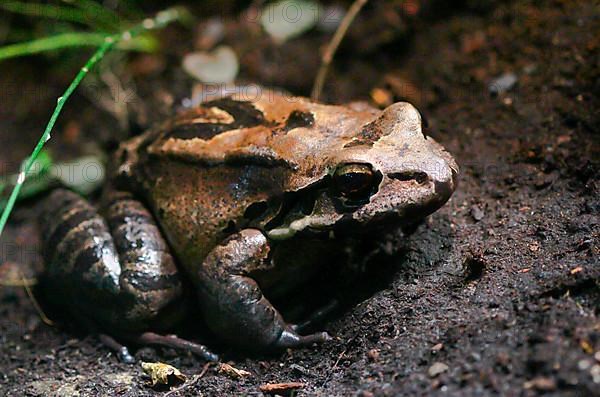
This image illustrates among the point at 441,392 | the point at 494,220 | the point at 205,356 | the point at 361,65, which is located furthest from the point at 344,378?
the point at 361,65

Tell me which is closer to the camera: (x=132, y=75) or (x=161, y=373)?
(x=161, y=373)

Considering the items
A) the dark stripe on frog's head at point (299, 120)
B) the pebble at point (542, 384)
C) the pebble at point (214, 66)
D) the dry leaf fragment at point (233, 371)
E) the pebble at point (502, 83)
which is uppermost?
the dark stripe on frog's head at point (299, 120)

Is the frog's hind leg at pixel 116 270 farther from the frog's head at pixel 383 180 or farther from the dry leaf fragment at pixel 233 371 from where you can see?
the frog's head at pixel 383 180

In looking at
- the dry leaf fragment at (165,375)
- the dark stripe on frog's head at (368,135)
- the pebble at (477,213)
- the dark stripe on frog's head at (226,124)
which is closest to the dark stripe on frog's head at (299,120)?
the dark stripe on frog's head at (226,124)

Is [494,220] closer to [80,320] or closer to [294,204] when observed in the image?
[294,204]

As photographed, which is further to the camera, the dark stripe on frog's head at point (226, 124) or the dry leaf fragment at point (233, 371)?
the dark stripe on frog's head at point (226, 124)

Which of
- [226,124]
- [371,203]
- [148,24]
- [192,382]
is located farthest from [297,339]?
[148,24]

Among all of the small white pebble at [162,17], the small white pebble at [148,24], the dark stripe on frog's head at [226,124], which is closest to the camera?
the dark stripe on frog's head at [226,124]
